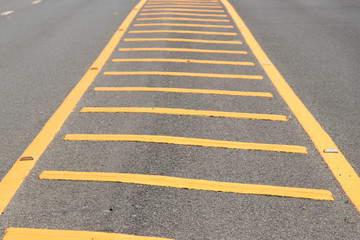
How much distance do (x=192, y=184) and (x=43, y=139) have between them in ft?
5.09

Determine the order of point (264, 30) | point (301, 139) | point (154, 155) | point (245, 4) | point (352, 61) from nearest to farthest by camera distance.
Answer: point (154, 155) < point (301, 139) < point (352, 61) < point (264, 30) < point (245, 4)

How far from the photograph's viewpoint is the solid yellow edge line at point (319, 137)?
3443mm

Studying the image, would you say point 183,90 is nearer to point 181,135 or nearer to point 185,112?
point 185,112

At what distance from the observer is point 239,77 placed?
19.9 feet

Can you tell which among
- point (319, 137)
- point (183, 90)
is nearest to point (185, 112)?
point (183, 90)

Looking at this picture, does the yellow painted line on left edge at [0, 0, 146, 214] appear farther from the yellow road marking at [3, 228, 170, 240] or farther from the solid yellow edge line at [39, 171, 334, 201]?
the yellow road marking at [3, 228, 170, 240]

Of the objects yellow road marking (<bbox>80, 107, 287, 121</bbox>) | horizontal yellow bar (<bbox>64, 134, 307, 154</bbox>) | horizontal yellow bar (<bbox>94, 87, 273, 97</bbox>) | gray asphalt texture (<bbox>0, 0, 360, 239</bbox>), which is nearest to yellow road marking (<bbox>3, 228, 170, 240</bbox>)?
gray asphalt texture (<bbox>0, 0, 360, 239</bbox>)

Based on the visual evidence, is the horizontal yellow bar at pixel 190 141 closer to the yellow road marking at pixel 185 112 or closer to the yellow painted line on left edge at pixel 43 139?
the yellow painted line on left edge at pixel 43 139

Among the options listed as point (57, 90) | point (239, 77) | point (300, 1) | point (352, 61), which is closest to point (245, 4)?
point (300, 1)

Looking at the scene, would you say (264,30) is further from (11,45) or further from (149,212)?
(149,212)

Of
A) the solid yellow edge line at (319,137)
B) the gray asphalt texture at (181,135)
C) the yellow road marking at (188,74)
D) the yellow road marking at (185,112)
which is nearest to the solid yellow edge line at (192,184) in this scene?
the gray asphalt texture at (181,135)

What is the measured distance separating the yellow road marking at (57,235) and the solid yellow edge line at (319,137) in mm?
1499

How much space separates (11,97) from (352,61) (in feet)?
15.3

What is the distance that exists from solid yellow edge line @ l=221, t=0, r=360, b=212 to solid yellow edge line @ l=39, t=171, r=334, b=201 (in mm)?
202
